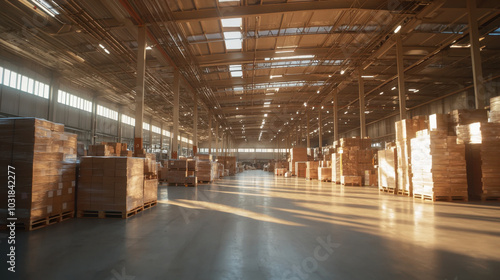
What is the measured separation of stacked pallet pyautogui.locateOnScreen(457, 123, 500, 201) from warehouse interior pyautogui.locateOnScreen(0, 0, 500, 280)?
0.04 meters

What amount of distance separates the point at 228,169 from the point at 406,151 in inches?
698

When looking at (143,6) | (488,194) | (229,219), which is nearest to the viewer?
(229,219)

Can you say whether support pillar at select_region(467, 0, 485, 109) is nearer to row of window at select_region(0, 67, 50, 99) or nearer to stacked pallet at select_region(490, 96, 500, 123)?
stacked pallet at select_region(490, 96, 500, 123)

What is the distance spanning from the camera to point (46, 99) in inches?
636

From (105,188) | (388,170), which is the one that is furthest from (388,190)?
(105,188)

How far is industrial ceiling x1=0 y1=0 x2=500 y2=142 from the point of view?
10.1 meters

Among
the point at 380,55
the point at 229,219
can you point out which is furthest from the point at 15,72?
the point at 380,55

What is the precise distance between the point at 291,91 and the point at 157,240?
63.9 ft

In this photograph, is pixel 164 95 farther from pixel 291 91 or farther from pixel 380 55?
pixel 380 55

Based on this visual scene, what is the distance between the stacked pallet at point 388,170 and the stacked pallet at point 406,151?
20 cm

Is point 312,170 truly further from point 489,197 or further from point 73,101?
point 73,101

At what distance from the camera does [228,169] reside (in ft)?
80.7

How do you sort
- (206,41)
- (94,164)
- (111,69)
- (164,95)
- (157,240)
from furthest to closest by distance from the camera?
1. (164,95)
2. (111,69)
3. (206,41)
4. (94,164)
5. (157,240)

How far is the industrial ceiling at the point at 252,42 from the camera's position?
10086 millimetres
